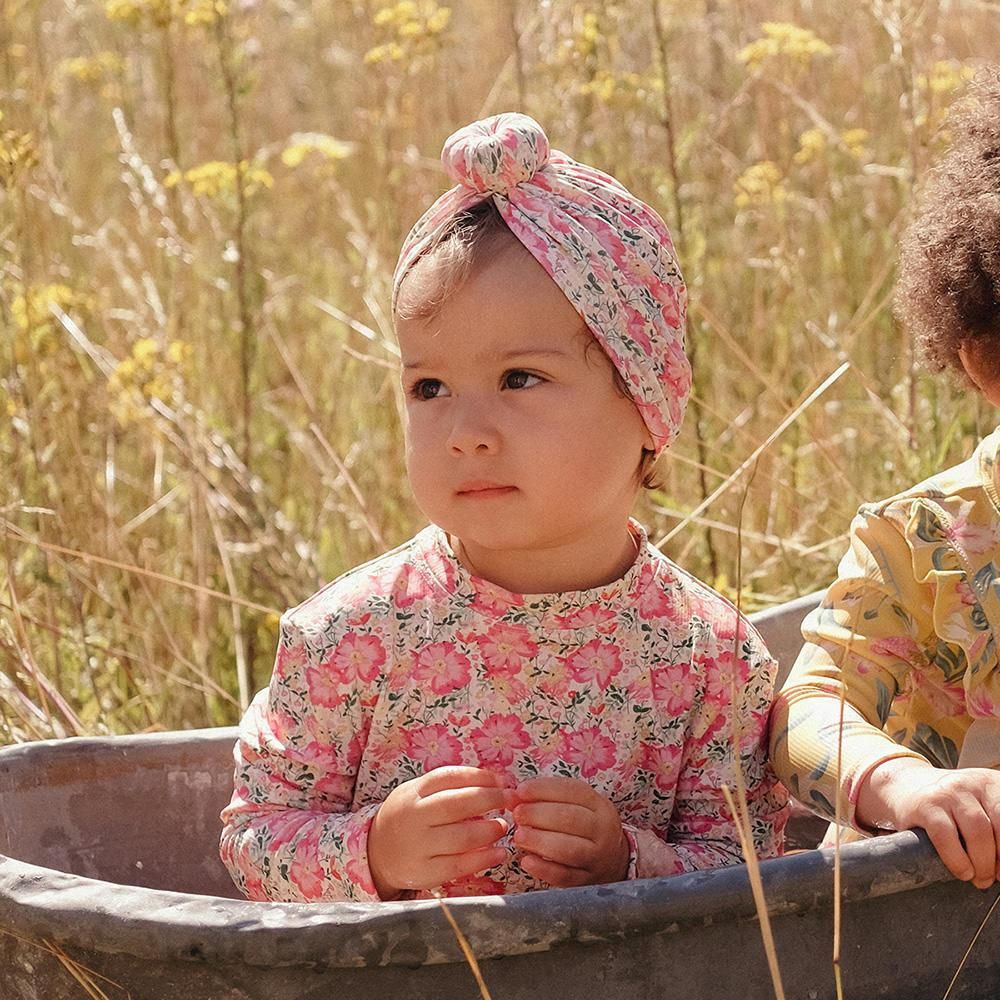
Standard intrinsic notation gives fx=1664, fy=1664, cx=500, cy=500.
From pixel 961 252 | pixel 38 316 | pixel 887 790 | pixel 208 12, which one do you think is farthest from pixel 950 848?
pixel 208 12

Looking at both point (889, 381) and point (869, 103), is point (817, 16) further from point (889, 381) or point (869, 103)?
point (889, 381)

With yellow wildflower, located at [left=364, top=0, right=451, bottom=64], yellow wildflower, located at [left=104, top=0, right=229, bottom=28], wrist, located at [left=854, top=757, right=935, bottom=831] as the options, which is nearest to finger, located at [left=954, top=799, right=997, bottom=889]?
wrist, located at [left=854, top=757, right=935, bottom=831]

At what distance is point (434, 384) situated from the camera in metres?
1.64

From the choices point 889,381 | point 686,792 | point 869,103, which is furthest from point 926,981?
point 869,103

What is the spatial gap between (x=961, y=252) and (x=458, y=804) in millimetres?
810

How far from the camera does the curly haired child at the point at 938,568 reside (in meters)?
1.75

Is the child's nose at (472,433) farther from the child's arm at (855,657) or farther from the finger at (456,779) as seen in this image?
the child's arm at (855,657)

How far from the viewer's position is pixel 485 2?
5.89m

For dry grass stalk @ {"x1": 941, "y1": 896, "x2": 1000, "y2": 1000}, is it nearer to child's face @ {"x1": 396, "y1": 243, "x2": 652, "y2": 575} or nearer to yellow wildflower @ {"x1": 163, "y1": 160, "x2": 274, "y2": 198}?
child's face @ {"x1": 396, "y1": 243, "x2": 652, "y2": 575}

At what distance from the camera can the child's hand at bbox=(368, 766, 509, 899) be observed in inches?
58.2

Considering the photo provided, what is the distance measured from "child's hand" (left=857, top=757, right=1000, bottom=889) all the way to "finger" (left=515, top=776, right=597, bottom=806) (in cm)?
28

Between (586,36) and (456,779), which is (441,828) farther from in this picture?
(586,36)

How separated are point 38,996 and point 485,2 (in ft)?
A: 16.4

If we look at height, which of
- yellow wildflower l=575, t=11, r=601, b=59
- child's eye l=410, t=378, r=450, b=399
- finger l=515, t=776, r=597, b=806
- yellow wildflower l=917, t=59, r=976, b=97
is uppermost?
yellow wildflower l=575, t=11, r=601, b=59
